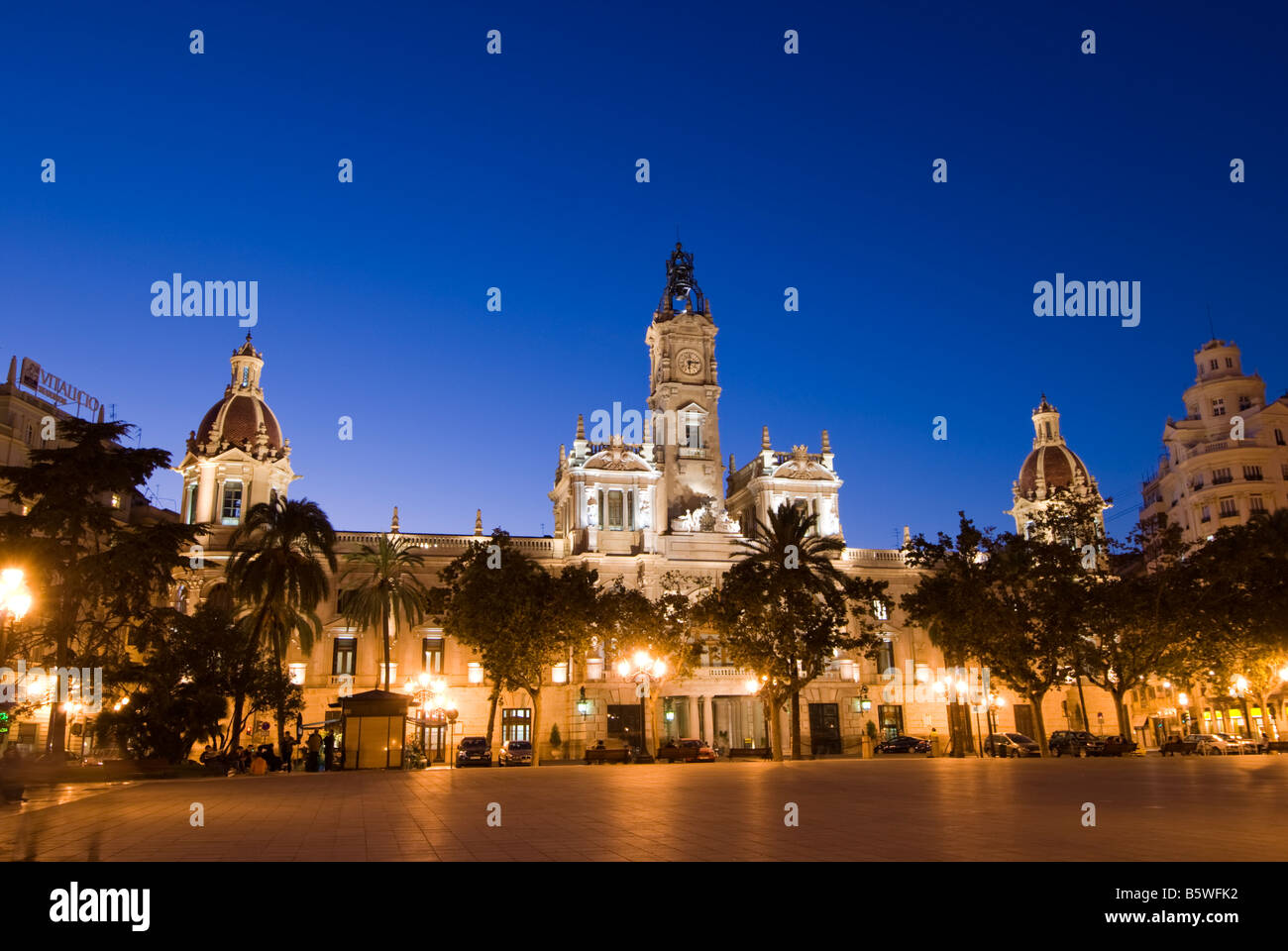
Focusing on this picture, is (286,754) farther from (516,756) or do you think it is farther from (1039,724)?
(1039,724)

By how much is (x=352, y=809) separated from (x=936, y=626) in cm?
4518

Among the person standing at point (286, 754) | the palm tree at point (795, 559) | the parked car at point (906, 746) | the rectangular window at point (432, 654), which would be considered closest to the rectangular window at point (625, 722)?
the rectangular window at point (432, 654)

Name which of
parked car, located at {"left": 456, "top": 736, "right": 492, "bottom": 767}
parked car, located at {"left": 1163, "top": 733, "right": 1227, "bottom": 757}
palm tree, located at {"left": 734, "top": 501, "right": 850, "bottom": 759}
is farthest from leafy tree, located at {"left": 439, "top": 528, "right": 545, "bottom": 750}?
A: parked car, located at {"left": 1163, "top": 733, "right": 1227, "bottom": 757}

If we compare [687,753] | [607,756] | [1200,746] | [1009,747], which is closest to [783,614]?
[687,753]

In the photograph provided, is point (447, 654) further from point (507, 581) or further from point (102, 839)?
point (102, 839)

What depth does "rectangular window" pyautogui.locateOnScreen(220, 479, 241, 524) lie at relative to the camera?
231ft

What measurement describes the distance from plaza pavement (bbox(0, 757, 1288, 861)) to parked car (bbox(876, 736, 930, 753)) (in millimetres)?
36123

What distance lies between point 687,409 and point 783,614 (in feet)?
99.6

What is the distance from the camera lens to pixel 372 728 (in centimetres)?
4469

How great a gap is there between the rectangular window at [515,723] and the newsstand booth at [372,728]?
80.2 feet

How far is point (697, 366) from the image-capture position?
82688mm

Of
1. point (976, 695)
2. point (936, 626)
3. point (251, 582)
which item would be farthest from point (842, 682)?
point (251, 582)
